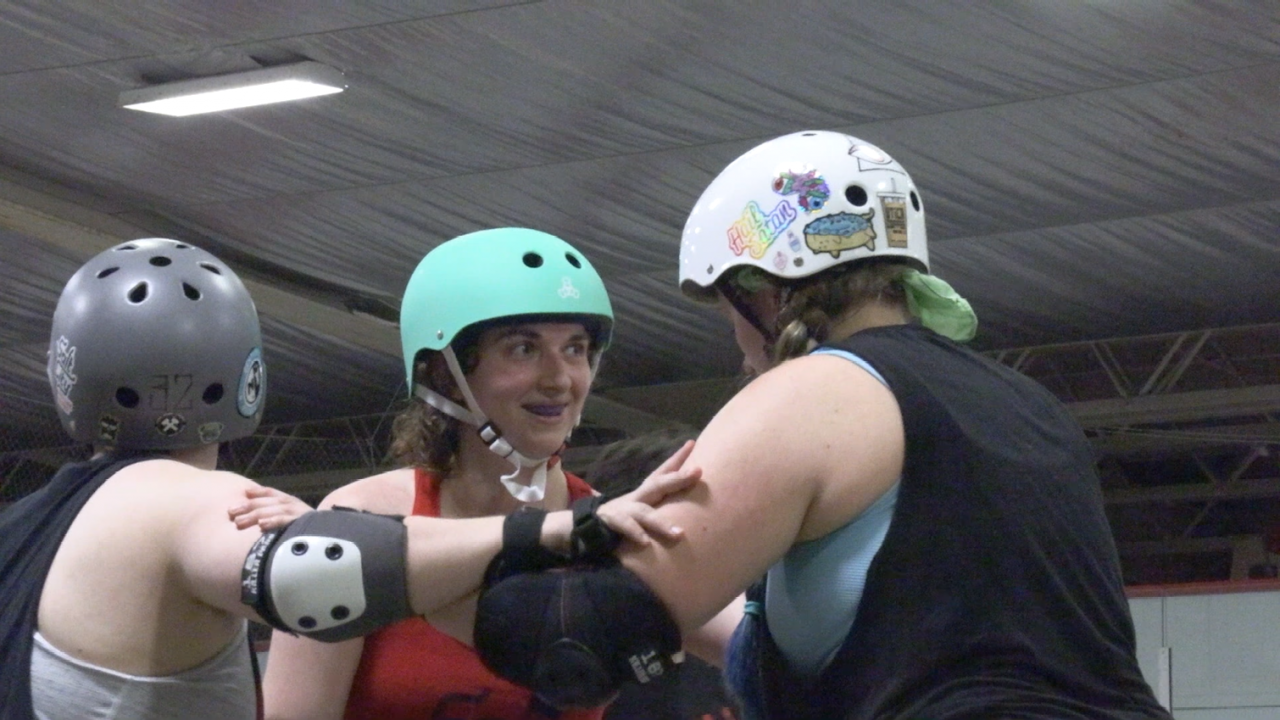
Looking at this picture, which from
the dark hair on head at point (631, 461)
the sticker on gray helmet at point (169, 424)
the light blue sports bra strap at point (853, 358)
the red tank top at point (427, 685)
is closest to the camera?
the light blue sports bra strap at point (853, 358)

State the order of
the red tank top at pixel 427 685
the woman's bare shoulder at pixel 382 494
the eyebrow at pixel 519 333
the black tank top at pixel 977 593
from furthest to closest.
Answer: the eyebrow at pixel 519 333, the woman's bare shoulder at pixel 382 494, the red tank top at pixel 427 685, the black tank top at pixel 977 593

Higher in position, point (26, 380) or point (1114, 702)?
point (1114, 702)

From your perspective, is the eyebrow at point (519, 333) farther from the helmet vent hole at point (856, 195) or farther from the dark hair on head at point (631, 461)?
the helmet vent hole at point (856, 195)

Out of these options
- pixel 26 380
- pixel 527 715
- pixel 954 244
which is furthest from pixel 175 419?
pixel 26 380

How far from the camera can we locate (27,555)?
2.09 m

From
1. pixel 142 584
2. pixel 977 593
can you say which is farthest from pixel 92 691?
pixel 977 593

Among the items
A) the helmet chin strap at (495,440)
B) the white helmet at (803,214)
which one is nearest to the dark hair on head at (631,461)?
the helmet chin strap at (495,440)

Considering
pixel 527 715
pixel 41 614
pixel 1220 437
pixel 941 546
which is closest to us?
pixel 941 546

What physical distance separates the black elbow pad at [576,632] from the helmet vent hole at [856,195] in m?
0.50

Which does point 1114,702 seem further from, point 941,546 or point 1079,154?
point 1079,154

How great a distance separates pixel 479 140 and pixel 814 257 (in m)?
4.71

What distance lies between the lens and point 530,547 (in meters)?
1.86

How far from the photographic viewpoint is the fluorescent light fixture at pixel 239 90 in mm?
5918

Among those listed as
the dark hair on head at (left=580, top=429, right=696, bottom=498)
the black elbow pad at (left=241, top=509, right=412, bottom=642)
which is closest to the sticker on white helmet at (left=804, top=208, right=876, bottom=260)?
the black elbow pad at (left=241, top=509, right=412, bottom=642)
